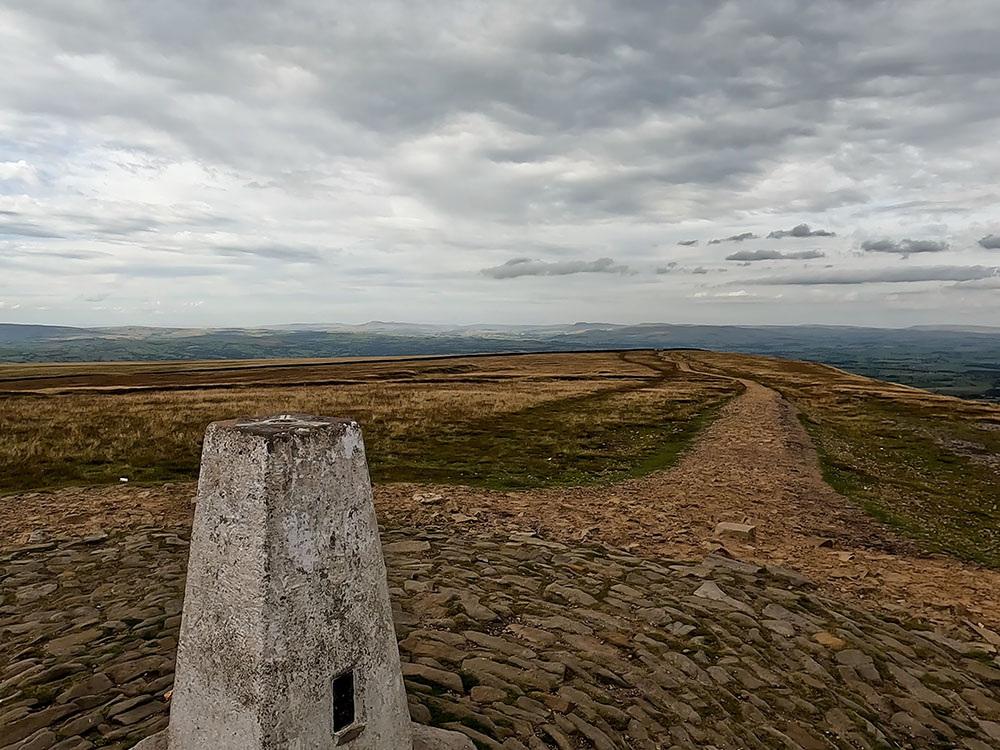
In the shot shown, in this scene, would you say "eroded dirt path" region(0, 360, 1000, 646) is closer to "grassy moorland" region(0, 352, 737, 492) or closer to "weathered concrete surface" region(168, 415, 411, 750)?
"grassy moorland" region(0, 352, 737, 492)

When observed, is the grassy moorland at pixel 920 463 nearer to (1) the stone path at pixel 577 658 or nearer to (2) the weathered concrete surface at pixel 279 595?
(1) the stone path at pixel 577 658

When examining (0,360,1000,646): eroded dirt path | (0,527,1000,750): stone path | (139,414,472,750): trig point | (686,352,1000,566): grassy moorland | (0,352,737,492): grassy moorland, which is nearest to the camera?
(139,414,472,750): trig point

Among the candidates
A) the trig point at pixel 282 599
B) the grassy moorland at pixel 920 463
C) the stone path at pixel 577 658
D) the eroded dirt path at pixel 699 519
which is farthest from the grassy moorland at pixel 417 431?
the trig point at pixel 282 599

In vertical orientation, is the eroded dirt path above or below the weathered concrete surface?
below

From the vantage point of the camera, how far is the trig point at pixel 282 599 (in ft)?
12.8

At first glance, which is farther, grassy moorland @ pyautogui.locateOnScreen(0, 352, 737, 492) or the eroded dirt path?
grassy moorland @ pyautogui.locateOnScreen(0, 352, 737, 492)

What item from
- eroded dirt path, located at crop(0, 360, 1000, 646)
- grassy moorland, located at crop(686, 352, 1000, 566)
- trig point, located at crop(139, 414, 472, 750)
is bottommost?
grassy moorland, located at crop(686, 352, 1000, 566)

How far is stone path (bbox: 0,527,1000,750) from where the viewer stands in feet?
20.4

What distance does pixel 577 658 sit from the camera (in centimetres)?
750

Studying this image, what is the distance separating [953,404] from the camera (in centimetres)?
4012

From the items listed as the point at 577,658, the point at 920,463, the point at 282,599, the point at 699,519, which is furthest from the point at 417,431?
the point at 282,599

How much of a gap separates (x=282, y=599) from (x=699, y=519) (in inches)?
470

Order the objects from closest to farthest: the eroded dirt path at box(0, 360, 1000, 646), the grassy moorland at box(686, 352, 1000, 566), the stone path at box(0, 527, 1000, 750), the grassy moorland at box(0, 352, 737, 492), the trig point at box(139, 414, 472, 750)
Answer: the trig point at box(139, 414, 472, 750)
the stone path at box(0, 527, 1000, 750)
the eroded dirt path at box(0, 360, 1000, 646)
the grassy moorland at box(686, 352, 1000, 566)
the grassy moorland at box(0, 352, 737, 492)

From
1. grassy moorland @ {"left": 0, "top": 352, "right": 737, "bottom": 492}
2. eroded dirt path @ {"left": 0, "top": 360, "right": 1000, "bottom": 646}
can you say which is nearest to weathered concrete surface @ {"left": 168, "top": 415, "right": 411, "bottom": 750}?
eroded dirt path @ {"left": 0, "top": 360, "right": 1000, "bottom": 646}
